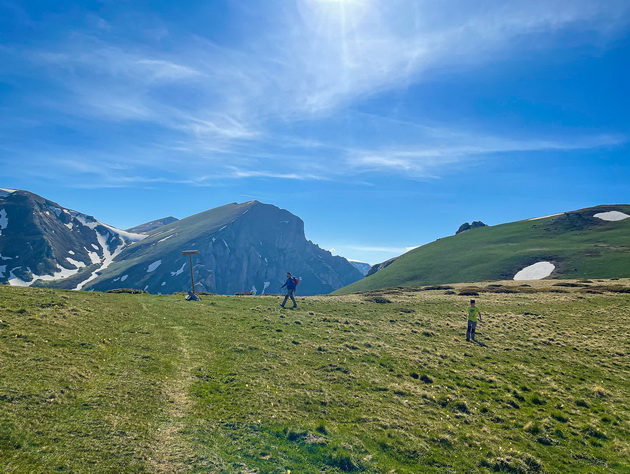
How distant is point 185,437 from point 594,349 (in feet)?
107

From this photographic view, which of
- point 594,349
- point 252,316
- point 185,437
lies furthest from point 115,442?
point 594,349

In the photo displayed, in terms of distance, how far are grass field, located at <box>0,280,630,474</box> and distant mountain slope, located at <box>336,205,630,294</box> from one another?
8682cm

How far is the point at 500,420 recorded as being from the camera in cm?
1594

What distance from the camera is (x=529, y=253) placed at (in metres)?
123

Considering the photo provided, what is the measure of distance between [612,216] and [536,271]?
81.2 metres

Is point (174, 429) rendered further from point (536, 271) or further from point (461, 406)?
point (536, 271)

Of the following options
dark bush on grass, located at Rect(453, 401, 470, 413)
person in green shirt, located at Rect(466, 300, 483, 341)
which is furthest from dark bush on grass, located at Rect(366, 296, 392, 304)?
dark bush on grass, located at Rect(453, 401, 470, 413)

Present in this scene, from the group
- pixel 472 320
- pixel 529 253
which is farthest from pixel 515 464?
pixel 529 253

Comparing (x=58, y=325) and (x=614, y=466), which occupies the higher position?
(x=58, y=325)

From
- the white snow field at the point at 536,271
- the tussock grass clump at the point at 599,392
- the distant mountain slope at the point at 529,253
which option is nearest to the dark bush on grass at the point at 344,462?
the tussock grass clump at the point at 599,392

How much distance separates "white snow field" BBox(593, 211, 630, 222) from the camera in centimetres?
14869

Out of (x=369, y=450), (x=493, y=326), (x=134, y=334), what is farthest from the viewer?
(x=493, y=326)

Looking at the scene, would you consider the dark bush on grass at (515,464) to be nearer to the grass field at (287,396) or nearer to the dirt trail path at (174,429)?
the grass field at (287,396)

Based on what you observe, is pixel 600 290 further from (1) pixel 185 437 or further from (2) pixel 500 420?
(1) pixel 185 437
